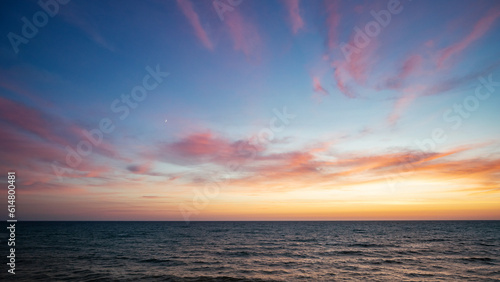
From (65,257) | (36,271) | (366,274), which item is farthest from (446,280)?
(65,257)

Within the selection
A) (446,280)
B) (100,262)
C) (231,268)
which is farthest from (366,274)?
(100,262)

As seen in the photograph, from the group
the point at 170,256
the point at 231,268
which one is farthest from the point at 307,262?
the point at 170,256

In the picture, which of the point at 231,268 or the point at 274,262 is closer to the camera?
the point at 231,268

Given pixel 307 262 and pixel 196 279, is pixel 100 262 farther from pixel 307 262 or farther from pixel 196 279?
pixel 307 262

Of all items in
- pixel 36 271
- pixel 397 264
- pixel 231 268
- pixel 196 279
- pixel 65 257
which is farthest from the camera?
pixel 65 257

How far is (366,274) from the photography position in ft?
87.2

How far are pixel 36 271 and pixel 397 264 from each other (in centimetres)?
3942

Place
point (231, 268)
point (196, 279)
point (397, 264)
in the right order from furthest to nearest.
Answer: point (397, 264) < point (231, 268) < point (196, 279)

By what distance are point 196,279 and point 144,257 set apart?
587 inches

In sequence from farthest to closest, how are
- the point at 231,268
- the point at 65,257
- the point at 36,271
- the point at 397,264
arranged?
1. the point at 65,257
2. the point at 397,264
3. the point at 231,268
4. the point at 36,271

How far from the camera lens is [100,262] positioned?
31.5m

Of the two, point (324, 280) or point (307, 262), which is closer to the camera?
point (324, 280)

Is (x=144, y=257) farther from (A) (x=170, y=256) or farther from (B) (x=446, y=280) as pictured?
(B) (x=446, y=280)

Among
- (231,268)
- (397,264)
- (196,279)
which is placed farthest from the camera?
(397,264)
